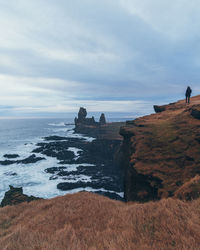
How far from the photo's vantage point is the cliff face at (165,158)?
1120 cm

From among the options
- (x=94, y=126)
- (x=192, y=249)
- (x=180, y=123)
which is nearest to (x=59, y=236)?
(x=192, y=249)

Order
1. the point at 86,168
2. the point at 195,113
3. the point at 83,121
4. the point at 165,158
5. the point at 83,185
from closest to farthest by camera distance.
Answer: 1. the point at 165,158
2. the point at 195,113
3. the point at 83,185
4. the point at 86,168
5. the point at 83,121

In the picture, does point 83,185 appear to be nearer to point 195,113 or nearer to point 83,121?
point 195,113

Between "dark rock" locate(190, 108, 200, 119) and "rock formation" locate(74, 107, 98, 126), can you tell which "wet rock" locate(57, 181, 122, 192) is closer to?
"dark rock" locate(190, 108, 200, 119)

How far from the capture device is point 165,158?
42.4 feet

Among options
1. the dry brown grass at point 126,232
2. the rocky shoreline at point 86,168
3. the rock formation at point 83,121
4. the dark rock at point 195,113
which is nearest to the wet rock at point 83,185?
the rocky shoreline at point 86,168

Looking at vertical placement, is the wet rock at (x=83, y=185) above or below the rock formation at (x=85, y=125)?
below

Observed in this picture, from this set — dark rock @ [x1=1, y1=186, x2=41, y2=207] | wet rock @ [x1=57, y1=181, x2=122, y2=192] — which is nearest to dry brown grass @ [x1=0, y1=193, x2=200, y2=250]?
dark rock @ [x1=1, y1=186, x2=41, y2=207]

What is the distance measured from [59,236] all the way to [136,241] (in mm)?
2359

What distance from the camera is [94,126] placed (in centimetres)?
11962

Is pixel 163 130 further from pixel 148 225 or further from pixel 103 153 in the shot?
pixel 103 153

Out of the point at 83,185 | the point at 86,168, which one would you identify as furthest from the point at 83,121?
the point at 83,185

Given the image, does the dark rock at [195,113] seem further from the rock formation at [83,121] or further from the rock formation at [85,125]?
the rock formation at [83,121]

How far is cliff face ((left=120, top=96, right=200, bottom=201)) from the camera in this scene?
1120 centimetres
